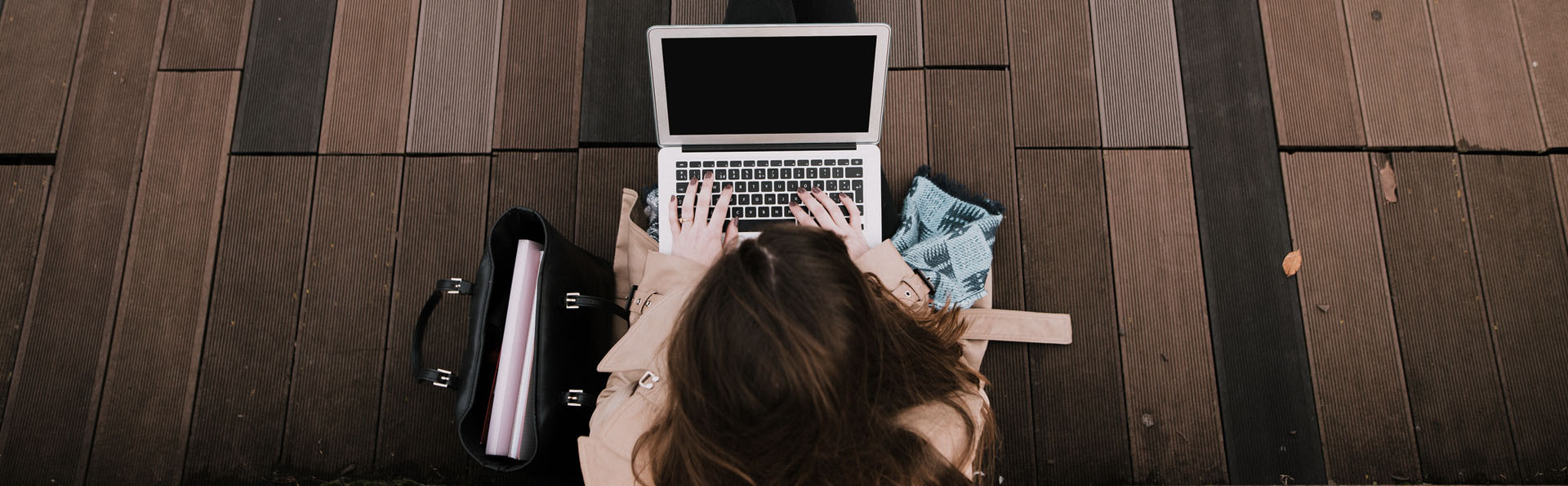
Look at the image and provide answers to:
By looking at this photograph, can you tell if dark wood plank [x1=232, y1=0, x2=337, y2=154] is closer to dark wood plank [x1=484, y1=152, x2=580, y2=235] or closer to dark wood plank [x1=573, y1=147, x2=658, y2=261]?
dark wood plank [x1=484, y1=152, x2=580, y2=235]

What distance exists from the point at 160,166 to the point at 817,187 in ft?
5.25

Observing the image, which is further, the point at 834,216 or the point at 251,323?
the point at 251,323

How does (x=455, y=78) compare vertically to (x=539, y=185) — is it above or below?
above

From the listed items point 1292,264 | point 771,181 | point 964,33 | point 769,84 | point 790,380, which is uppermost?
point 964,33

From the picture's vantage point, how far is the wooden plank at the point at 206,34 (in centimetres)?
171

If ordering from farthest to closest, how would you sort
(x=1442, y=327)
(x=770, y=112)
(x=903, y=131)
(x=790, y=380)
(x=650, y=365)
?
(x=903, y=131) < (x=1442, y=327) < (x=770, y=112) < (x=650, y=365) < (x=790, y=380)

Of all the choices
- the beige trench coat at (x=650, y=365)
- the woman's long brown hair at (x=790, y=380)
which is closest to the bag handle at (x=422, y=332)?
the beige trench coat at (x=650, y=365)

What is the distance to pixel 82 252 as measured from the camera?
1.60m

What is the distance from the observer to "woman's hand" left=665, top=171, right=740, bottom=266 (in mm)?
1194

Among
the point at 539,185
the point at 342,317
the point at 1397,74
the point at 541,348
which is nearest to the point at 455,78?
the point at 539,185

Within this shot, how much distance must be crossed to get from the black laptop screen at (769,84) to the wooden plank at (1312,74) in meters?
1.16

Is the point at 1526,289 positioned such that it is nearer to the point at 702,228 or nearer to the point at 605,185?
the point at 702,228

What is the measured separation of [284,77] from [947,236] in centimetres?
164

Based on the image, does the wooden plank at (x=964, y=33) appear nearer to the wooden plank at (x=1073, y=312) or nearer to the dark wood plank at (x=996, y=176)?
the dark wood plank at (x=996, y=176)
